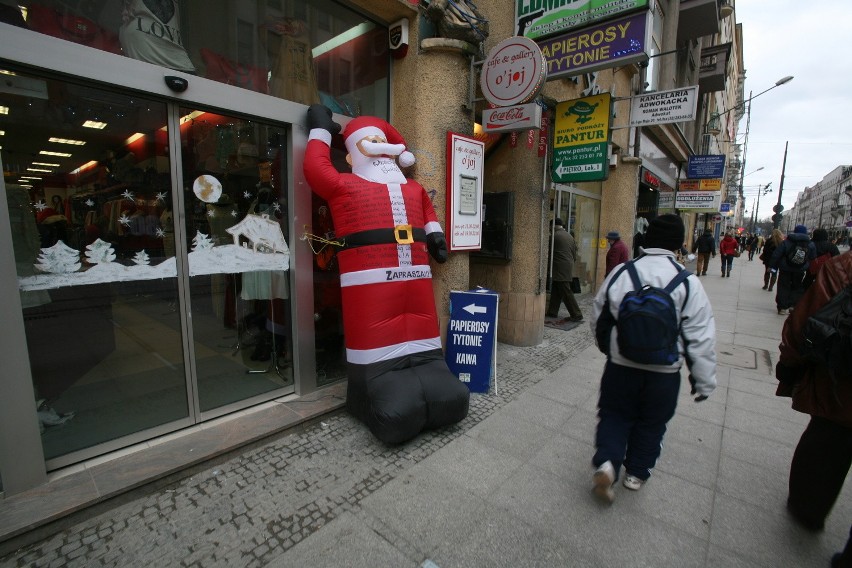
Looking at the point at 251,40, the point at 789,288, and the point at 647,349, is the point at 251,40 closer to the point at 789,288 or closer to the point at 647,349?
the point at 647,349

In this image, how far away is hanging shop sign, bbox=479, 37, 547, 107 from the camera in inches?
150

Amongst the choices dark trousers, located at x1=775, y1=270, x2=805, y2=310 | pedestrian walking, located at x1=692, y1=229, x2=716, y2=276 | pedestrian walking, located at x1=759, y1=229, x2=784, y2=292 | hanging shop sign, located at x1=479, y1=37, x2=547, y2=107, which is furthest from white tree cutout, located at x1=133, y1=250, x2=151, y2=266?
pedestrian walking, located at x1=692, y1=229, x2=716, y2=276

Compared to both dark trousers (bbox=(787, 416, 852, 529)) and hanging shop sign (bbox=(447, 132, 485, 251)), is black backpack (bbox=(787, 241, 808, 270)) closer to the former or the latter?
hanging shop sign (bbox=(447, 132, 485, 251))

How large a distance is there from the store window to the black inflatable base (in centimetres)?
258

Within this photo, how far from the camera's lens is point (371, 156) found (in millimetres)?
3318

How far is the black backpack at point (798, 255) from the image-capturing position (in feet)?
23.2

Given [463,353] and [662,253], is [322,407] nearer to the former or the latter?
[463,353]

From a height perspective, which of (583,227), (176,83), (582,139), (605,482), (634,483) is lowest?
(634,483)

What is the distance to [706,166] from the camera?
567 inches

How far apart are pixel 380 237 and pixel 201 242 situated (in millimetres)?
1376

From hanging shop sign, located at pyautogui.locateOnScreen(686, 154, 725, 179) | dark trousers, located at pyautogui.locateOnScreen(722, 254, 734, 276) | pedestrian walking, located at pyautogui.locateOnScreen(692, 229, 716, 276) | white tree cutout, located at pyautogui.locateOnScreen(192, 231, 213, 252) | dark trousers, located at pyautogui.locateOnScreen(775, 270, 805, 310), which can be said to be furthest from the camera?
dark trousers, located at pyautogui.locateOnScreen(722, 254, 734, 276)

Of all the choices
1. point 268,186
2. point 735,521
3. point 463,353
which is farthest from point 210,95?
point 735,521

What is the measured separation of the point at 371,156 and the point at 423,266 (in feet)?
3.30

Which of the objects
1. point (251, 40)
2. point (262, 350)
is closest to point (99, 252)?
point (262, 350)
